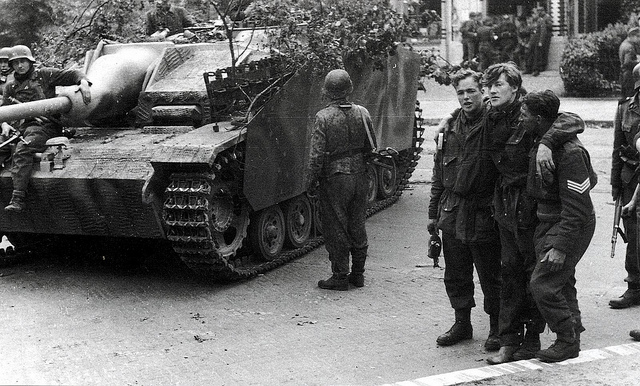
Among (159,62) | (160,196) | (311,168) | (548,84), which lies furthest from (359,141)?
(548,84)

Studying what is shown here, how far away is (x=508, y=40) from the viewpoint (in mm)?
25859

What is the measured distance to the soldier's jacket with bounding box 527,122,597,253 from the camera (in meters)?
5.86

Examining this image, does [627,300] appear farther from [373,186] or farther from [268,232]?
[373,186]

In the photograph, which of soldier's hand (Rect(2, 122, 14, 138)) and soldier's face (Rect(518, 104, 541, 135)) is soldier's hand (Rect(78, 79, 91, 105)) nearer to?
soldier's hand (Rect(2, 122, 14, 138))

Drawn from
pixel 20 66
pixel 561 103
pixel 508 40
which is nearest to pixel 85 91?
Answer: pixel 20 66

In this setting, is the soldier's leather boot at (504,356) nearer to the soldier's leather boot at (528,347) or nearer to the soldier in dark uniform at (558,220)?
the soldier's leather boot at (528,347)

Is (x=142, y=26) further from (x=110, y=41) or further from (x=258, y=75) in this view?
(x=258, y=75)

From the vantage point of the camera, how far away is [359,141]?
8.67 metres

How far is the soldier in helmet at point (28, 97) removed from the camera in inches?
347

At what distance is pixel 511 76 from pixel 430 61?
22.0 ft

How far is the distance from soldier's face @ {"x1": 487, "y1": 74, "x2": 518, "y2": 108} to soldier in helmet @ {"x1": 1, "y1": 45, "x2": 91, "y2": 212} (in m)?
4.54

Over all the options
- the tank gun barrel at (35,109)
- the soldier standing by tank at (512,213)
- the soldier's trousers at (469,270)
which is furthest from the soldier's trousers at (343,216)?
the tank gun barrel at (35,109)

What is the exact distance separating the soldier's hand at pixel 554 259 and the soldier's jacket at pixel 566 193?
0.03 m

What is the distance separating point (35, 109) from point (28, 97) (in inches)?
27.3
